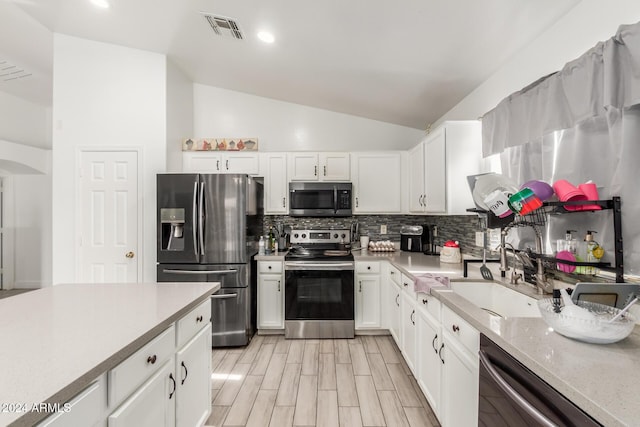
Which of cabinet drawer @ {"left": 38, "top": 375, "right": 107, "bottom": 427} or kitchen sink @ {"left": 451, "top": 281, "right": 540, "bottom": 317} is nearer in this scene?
cabinet drawer @ {"left": 38, "top": 375, "right": 107, "bottom": 427}

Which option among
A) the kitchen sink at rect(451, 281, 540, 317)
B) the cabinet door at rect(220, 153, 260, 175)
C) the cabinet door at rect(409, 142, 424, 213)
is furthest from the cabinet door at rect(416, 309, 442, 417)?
the cabinet door at rect(220, 153, 260, 175)

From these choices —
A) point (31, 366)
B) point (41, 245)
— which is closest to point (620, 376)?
point (31, 366)

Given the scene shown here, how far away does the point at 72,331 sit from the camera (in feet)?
3.33

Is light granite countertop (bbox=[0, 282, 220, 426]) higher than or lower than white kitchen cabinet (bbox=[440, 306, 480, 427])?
higher

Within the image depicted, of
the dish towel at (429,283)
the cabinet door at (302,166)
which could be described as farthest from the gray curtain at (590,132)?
the cabinet door at (302,166)

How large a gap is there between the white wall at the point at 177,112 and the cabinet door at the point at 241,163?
547 millimetres

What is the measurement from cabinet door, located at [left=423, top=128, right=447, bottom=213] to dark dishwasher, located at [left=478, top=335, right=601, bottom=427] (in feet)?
4.75

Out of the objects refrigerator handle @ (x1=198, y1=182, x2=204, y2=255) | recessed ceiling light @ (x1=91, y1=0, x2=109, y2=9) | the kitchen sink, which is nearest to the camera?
Result: the kitchen sink

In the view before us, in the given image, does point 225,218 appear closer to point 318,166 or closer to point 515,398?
point 318,166

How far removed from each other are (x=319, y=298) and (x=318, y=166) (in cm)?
154

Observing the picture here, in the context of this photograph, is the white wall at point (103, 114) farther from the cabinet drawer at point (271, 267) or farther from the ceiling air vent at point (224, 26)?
the cabinet drawer at point (271, 267)

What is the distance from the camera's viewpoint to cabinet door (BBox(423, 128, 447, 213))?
230cm

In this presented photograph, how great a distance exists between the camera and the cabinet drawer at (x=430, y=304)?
1653 millimetres

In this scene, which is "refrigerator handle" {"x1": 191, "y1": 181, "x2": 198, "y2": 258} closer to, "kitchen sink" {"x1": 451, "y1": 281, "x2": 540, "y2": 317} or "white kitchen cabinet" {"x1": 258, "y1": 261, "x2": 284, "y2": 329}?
"white kitchen cabinet" {"x1": 258, "y1": 261, "x2": 284, "y2": 329}
